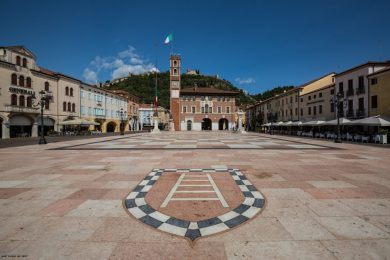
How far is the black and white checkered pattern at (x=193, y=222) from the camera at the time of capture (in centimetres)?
337

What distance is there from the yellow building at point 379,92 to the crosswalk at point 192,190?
2800 centimetres

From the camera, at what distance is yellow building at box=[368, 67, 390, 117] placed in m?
23.4

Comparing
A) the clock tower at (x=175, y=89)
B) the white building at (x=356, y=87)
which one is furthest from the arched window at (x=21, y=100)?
the white building at (x=356, y=87)

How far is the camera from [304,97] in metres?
41.0

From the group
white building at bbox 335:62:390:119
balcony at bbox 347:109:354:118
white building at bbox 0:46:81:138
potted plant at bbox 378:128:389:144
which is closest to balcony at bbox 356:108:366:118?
white building at bbox 335:62:390:119

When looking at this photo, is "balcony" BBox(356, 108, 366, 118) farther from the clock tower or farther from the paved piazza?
the clock tower

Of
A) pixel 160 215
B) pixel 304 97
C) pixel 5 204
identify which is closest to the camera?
pixel 160 215

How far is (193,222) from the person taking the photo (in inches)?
144

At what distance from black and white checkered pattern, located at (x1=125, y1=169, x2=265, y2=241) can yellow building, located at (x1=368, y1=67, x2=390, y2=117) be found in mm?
28144

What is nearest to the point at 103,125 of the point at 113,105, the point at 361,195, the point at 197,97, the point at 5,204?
the point at 113,105

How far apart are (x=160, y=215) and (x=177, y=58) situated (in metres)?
66.3

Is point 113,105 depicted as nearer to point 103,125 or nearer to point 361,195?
point 103,125

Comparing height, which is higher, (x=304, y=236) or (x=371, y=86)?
(x=371, y=86)

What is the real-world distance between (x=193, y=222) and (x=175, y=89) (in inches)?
2475
